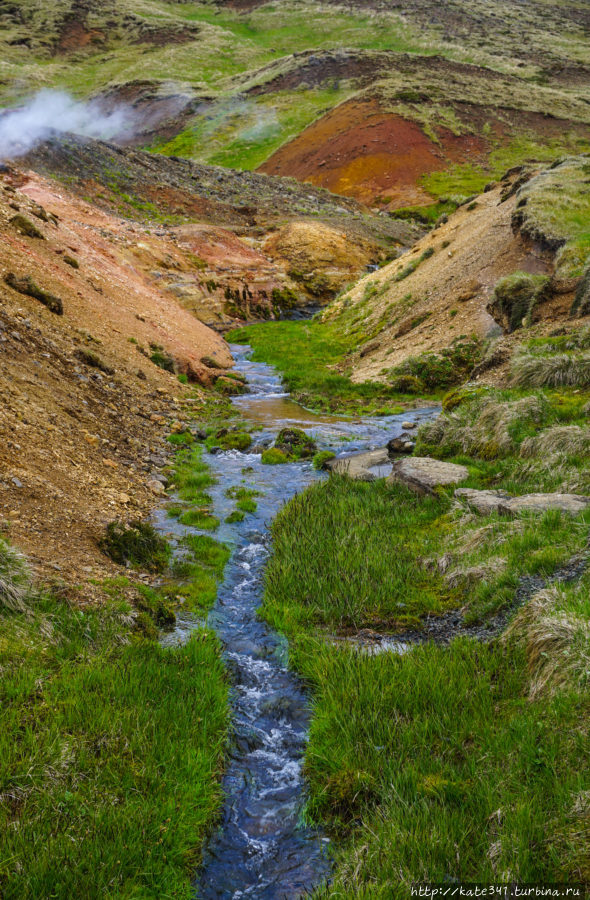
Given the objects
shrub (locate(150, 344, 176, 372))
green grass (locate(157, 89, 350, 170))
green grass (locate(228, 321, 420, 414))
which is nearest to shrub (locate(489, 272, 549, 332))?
green grass (locate(228, 321, 420, 414))

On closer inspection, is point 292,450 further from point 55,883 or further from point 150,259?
point 150,259

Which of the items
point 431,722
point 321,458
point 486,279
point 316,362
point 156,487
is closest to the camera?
point 431,722

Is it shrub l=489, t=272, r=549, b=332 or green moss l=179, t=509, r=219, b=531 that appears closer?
green moss l=179, t=509, r=219, b=531

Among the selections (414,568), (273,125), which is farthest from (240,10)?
(414,568)

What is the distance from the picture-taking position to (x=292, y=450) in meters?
16.9

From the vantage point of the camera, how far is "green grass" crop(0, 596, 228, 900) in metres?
4.24

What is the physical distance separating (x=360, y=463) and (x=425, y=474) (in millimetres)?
2865

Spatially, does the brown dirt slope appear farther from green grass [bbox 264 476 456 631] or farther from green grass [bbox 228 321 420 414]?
green grass [bbox 264 476 456 631]

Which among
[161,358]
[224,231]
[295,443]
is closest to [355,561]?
[295,443]

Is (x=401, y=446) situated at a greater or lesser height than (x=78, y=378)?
lesser

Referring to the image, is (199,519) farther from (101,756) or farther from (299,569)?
(101,756)

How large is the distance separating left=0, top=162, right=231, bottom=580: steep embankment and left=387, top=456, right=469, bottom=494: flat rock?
220 inches

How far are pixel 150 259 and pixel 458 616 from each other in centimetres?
3347

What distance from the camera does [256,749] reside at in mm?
6426
